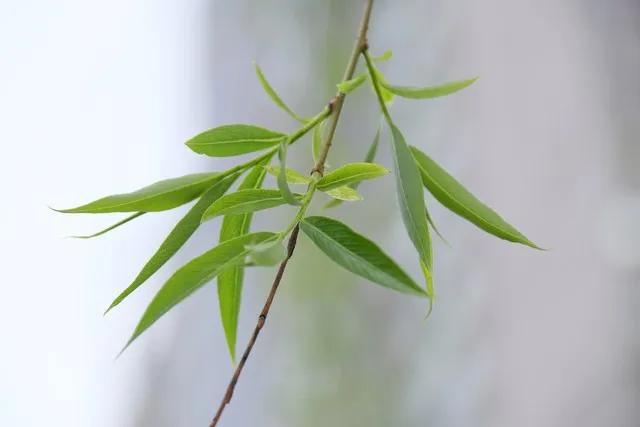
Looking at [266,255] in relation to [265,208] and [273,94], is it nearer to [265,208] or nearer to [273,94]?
[265,208]

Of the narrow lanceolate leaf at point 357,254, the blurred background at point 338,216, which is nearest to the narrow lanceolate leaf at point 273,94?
the narrow lanceolate leaf at point 357,254

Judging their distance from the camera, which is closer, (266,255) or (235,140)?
(266,255)

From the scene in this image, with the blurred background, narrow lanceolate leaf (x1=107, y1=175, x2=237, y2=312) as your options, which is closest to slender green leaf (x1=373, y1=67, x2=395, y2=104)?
narrow lanceolate leaf (x1=107, y1=175, x2=237, y2=312)

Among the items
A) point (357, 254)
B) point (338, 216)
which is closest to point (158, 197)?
point (357, 254)

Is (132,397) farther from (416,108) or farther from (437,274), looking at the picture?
(416,108)

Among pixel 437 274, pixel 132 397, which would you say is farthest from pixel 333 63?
pixel 132 397

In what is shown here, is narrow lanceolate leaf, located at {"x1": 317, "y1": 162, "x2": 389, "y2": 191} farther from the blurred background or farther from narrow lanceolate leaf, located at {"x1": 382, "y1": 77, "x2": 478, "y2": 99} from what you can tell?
the blurred background

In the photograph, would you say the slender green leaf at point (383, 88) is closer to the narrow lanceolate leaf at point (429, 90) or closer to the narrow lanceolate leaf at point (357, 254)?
the narrow lanceolate leaf at point (429, 90)
